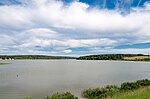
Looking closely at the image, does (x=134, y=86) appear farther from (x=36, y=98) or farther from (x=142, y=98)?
(x=142, y=98)

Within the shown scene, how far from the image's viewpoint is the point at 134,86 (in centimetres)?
3009

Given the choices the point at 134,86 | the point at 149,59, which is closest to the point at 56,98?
the point at 134,86

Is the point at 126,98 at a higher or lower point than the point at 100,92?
higher

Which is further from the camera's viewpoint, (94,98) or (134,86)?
(134,86)

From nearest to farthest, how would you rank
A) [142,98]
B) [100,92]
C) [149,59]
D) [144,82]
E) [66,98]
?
1. [142,98]
2. [66,98]
3. [100,92]
4. [144,82]
5. [149,59]

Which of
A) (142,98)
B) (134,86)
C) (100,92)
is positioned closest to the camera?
(142,98)

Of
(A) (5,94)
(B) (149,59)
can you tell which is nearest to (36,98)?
(A) (5,94)

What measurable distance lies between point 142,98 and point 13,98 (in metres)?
19.4

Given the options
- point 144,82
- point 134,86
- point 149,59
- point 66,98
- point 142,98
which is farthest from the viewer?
point 149,59

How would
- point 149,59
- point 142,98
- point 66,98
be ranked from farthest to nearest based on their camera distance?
point 149,59
point 66,98
point 142,98

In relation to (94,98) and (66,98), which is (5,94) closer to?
(66,98)

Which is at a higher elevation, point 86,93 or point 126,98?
point 126,98

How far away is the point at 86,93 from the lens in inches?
1125

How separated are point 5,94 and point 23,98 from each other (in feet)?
15.2
